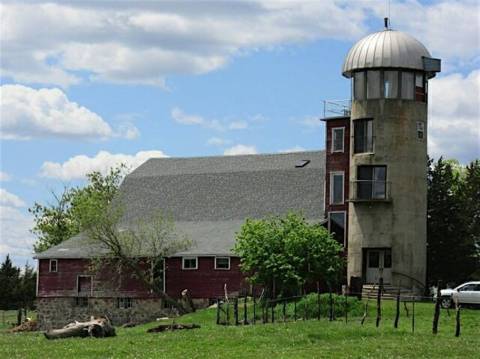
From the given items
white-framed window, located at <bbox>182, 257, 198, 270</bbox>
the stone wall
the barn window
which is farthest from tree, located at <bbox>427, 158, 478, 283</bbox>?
the barn window

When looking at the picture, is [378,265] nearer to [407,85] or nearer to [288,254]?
[288,254]

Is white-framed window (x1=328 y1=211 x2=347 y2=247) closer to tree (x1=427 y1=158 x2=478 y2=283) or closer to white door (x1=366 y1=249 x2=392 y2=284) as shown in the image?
white door (x1=366 y1=249 x2=392 y2=284)

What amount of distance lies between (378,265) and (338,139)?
8475mm

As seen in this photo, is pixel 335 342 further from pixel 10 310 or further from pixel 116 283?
pixel 10 310

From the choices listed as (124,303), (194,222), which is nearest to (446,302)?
(124,303)

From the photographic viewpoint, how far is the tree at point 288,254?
199ft

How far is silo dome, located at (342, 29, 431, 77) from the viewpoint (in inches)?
2601

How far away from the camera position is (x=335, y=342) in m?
37.3

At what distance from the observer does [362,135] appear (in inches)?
2643

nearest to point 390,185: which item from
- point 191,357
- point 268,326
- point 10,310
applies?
point 268,326

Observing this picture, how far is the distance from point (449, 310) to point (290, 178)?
25.0 m

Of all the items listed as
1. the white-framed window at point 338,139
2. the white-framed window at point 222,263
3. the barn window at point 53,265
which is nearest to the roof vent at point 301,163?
the white-framed window at point 338,139

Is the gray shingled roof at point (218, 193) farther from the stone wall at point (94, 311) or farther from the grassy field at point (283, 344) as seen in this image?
the grassy field at point (283, 344)

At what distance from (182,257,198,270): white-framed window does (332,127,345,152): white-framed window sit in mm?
11441
